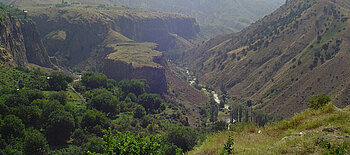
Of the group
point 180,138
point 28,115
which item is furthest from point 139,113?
point 28,115

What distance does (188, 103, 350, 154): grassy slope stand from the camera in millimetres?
17953

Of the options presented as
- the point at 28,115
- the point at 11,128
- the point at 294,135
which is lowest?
the point at 11,128

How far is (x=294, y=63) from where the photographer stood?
468 feet

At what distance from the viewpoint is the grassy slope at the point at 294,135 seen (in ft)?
58.9

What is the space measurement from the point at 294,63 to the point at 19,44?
5483 inches

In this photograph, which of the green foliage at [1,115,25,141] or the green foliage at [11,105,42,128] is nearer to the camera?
the green foliage at [1,115,25,141]

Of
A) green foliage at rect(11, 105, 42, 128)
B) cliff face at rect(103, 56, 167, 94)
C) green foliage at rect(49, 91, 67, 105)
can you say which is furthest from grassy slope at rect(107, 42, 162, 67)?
green foliage at rect(11, 105, 42, 128)

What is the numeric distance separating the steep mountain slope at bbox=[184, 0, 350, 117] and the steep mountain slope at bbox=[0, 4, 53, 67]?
110m

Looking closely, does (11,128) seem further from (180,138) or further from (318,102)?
(318,102)

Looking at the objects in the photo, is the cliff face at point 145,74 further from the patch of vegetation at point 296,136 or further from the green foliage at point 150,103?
the patch of vegetation at point 296,136

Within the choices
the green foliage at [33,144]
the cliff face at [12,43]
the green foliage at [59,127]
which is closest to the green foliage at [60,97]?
the green foliage at [59,127]

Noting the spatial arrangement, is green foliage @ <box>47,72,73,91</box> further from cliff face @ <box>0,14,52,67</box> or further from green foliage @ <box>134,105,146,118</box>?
green foliage @ <box>134,105,146,118</box>

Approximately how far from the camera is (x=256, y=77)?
160 metres

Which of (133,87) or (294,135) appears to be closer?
(294,135)
